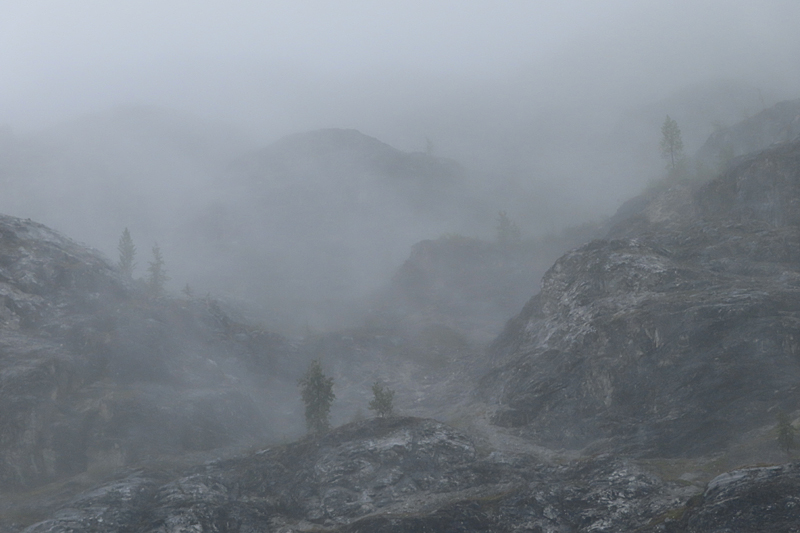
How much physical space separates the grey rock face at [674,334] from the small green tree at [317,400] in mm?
24501

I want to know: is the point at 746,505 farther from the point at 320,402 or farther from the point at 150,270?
the point at 150,270

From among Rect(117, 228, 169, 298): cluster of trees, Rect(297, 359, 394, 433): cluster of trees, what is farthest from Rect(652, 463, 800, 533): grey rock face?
Rect(117, 228, 169, 298): cluster of trees

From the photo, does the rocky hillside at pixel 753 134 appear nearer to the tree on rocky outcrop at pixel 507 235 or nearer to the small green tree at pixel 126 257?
the tree on rocky outcrop at pixel 507 235

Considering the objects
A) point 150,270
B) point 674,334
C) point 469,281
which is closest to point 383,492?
point 674,334

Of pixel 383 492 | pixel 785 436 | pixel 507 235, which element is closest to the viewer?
pixel 785 436

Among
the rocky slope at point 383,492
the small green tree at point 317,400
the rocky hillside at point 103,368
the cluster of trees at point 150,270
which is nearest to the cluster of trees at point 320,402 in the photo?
the small green tree at point 317,400

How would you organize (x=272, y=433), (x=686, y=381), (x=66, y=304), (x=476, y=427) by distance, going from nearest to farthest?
(x=686, y=381) → (x=476, y=427) → (x=272, y=433) → (x=66, y=304)

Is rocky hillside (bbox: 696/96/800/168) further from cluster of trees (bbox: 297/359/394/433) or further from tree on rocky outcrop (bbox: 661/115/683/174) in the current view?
cluster of trees (bbox: 297/359/394/433)

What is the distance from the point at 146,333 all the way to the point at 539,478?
242 ft

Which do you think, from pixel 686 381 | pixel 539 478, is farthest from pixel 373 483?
pixel 686 381

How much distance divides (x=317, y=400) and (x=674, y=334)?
49543 mm

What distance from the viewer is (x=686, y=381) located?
72812 mm

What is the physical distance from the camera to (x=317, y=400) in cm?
8675

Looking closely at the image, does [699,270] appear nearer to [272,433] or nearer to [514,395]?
[514,395]
